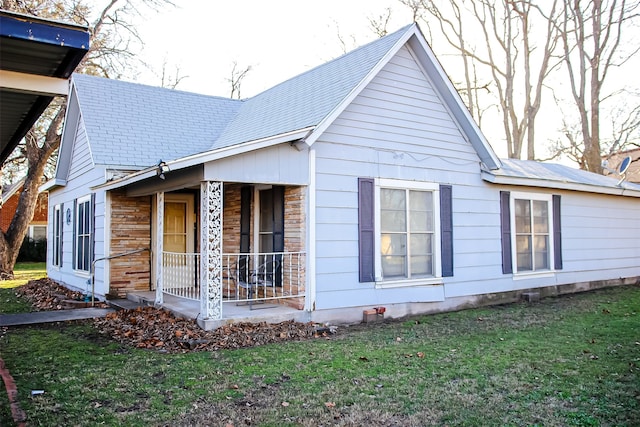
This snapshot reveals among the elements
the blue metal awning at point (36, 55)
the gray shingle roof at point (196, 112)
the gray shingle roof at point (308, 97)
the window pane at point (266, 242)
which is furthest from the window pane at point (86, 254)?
the blue metal awning at point (36, 55)

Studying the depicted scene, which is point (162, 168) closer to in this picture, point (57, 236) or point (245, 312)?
point (245, 312)

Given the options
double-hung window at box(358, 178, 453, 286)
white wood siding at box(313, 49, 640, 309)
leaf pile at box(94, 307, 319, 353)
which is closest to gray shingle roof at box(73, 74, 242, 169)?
leaf pile at box(94, 307, 319, 353)

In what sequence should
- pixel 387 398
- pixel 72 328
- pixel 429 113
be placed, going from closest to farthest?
pixel 387 398 < pixel 72 328 < pixel 429 113

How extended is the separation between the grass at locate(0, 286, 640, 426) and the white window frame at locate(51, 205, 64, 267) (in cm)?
710

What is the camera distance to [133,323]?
8695 millimetres

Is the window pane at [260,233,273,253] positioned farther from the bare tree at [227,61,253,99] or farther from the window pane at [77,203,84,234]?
the bare tree at [227,61,253,99]

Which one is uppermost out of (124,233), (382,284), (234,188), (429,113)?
(429,113)

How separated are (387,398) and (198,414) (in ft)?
5.81

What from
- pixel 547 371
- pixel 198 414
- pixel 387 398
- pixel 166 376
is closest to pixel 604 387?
pixel 547 371

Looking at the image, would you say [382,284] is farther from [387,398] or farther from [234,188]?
[387,398]

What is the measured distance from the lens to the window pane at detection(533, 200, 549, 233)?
492 inches

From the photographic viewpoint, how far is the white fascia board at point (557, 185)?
1124 centimetres

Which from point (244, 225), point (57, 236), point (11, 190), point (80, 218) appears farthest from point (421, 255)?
point (11, 190)

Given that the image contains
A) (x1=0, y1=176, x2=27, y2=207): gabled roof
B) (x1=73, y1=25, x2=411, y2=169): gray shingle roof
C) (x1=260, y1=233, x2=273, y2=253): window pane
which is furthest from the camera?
(x1=0, y1=176, x2=27, y2=207): gabled roof
